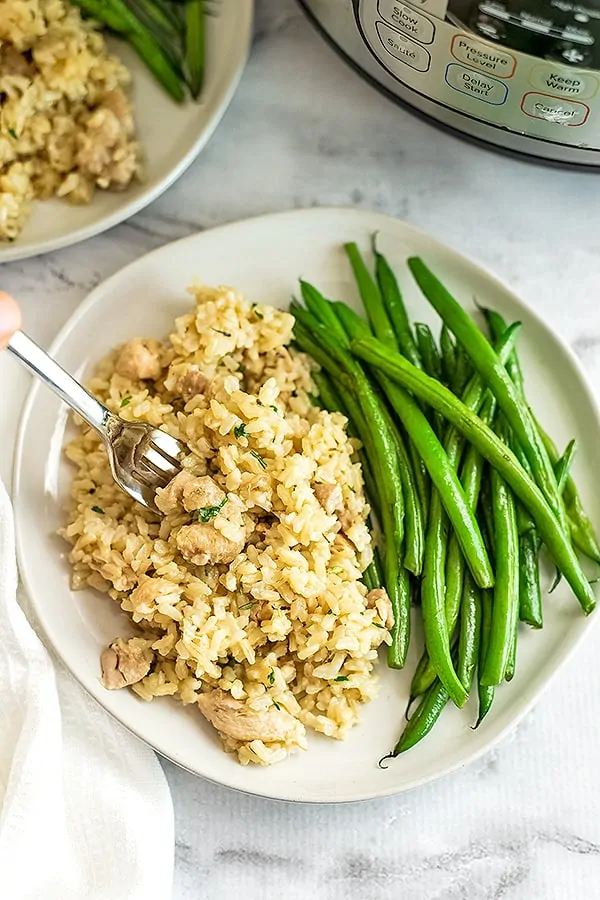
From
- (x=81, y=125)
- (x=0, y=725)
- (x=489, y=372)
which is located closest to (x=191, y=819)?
(x=0, y=725)

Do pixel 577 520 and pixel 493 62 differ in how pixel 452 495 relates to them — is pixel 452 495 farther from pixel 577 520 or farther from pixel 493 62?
pixel 493 62

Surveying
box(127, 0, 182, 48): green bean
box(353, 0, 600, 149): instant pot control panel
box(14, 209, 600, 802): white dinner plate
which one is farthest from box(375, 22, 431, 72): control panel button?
box(127, 0, 182, 48): green bean

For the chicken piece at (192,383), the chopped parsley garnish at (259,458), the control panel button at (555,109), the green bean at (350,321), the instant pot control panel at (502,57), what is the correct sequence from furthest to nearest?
the green bean at (350,321), the chicken piece at (192,383), the chopped parsley garnish at (259,458), the control panel button at (555,109), the instant pot control panel at (502,57)

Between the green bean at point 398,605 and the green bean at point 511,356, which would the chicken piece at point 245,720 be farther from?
the green bean at point 511,356

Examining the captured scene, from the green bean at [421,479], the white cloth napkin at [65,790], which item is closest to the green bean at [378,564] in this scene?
the green bean at [421,479]

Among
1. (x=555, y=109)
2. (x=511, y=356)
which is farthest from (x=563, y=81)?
(x=511, y=356)
